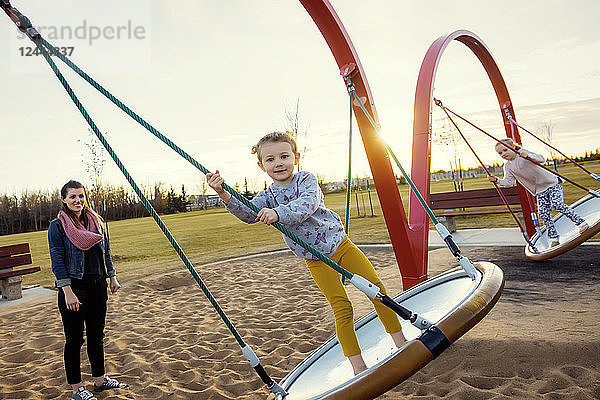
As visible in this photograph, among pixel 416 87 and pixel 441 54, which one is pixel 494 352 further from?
pixel 441 54

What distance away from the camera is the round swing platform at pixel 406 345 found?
179 cm

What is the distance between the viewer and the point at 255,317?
5.21 metres

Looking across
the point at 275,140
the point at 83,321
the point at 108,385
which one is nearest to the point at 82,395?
the point at 108,385

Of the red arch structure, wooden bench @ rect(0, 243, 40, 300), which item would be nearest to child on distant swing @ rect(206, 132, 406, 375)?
the red arch structure

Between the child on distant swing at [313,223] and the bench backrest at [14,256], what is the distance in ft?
22.7

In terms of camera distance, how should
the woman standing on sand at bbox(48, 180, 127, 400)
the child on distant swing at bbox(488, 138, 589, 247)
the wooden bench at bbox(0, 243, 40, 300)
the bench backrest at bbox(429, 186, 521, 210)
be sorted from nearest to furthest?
1. the woman standing on sand at bbox(48, 180, 127, 400)
2. the child on distant swing at bbox(488, 138, 589, 247)
3. the wooden bench at bbox(0, 243, 40, 300)
4. the bench backrest at bbox(429, 186, 521, 210)

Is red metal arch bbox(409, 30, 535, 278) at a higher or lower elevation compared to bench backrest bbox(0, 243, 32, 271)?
higher

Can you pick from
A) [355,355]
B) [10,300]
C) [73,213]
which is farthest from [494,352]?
[10,300]

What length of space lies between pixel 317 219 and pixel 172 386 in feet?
7.00

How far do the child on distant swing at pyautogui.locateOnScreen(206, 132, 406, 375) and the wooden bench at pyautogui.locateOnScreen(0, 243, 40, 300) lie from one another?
683cm

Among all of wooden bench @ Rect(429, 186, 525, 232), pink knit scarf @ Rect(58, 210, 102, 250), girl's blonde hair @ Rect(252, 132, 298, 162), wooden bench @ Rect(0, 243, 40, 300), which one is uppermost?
girl's blonde hair @ Rect(252, 132, 298, 162)

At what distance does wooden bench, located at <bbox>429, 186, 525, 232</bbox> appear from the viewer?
30.5ft

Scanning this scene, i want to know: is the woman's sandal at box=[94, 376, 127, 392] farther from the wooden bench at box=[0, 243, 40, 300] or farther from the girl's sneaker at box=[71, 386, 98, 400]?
the wooden bench at box=[0, 243, 40, 300]

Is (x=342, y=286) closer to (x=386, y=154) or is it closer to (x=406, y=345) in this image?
(x=406, y=345)
